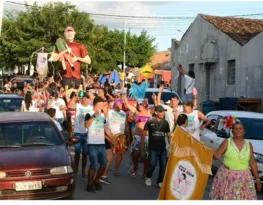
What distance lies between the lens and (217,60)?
2812 centimetres

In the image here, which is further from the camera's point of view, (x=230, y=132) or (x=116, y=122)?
(x=116, y=122)

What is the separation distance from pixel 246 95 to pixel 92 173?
16.3 metres

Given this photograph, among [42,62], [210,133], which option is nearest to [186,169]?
[210,133]

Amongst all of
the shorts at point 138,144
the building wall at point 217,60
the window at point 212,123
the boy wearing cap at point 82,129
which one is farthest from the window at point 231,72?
the boy wearing cap at point 82,129

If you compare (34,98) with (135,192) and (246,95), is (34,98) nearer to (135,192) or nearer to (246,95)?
(135,192)

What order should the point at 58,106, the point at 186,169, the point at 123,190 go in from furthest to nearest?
the point at 58,106, the point at 123,190, the point at 186,169

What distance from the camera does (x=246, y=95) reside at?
79.6ft

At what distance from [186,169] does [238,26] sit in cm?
2354

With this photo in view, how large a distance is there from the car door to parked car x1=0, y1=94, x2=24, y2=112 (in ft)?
18.1

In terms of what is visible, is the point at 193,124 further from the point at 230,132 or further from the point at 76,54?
the point at 76,54

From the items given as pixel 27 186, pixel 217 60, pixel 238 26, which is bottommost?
pixel 27 186

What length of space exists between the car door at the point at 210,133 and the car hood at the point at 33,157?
13.9 ft

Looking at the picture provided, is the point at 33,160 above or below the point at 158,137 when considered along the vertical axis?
below

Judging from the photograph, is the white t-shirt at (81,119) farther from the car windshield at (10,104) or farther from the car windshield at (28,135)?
the car windshield at (10,104)
